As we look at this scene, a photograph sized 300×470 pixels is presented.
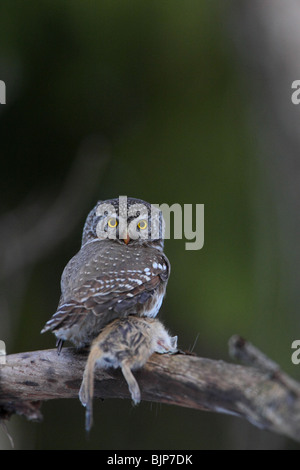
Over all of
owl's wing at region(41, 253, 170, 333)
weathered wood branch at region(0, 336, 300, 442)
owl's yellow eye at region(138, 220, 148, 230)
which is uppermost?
owl's yellow eye at region(138, 220, 148, 230)

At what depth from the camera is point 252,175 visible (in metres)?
5.22

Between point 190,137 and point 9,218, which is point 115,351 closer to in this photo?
point 9,218

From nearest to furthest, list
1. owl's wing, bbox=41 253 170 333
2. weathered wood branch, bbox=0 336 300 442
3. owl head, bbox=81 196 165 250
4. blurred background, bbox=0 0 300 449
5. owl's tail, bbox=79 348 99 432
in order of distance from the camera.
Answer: weathered wood branch, bbox=0 336 300 442 < owl's tail, bbox=79 348 99 432 < owl's wing, bbox=41 253 170 333 < owl head, bbox=81 196 165 250 < blurred background, bbox=0 0 300 449

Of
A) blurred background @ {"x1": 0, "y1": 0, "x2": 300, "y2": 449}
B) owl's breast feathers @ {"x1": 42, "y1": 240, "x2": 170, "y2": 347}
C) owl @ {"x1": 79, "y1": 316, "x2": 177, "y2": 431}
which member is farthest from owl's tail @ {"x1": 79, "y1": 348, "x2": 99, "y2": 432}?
blurred background @ {"x1": 0, "y1": 0, "x2": 300, "y2": 449}

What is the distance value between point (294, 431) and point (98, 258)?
128cm

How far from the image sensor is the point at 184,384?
7.01 feet

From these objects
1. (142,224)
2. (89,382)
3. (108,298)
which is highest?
(142,224)

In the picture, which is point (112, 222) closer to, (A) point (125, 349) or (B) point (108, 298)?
(B) point (108, 298)

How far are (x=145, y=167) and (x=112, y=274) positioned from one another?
2.77 meters

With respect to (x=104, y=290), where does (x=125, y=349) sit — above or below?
below

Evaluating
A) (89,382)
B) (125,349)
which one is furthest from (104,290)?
(89,382)

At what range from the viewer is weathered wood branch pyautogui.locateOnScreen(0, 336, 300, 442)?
5.78 ft

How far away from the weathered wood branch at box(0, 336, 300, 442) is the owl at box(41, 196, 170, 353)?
17 cm

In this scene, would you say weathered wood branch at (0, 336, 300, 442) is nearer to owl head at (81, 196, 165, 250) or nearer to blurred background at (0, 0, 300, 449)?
owl head at (81, 196, 165, 250)
